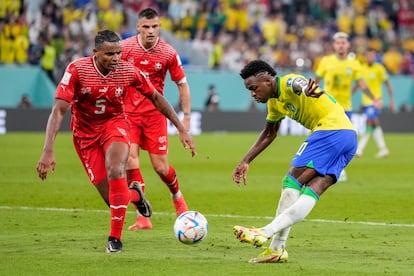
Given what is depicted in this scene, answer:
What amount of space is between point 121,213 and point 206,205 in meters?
4.69

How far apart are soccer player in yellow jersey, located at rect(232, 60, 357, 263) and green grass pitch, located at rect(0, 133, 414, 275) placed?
0.50 metres

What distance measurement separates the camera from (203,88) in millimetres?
33875

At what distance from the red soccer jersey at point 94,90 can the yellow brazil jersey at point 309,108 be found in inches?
62.2

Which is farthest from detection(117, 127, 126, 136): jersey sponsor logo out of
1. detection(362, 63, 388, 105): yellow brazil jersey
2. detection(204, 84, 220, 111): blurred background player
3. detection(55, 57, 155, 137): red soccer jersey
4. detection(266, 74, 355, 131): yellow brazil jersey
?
detection(204, 84, 220, 111): blurred background player

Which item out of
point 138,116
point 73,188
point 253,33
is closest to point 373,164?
point 73,188

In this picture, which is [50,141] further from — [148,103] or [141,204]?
[148,103]

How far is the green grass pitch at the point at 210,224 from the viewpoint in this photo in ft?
29.7

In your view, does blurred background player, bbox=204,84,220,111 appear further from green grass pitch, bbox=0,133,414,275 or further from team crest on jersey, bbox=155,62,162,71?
team crest on jersey, bbox=155,62,162,71

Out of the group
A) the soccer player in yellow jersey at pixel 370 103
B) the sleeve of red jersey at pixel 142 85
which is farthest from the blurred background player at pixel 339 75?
the sleeve of red jersey at pixel 142 85

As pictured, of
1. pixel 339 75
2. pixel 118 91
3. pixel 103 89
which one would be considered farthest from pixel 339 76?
pixel 103 89

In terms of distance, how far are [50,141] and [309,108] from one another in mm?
2508

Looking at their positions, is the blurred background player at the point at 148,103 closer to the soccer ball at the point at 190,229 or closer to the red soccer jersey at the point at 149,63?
the red soccer jersey at the point at 149,63

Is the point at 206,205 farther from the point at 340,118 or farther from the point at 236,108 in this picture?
the point at 236,108

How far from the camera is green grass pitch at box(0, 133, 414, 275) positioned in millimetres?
9047
